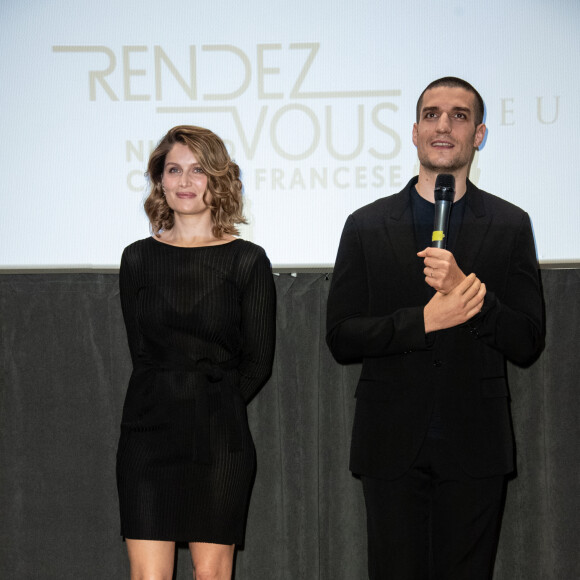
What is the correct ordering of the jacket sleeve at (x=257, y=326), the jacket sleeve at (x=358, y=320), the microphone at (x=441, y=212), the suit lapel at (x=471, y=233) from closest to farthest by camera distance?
1. the microphone at (x=441, y=212)
2. the jacket sleeve at (x=358, y=320)
3. the suit lapel at (x=471, y=233)
4. the jacket sleeve at (x=257, y=326)

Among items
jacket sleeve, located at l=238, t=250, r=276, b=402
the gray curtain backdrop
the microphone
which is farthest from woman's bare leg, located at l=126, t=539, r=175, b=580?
the microphone

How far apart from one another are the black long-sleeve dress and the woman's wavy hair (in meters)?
0.12

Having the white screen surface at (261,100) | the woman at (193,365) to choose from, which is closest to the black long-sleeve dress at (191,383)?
the woman at (193,365)

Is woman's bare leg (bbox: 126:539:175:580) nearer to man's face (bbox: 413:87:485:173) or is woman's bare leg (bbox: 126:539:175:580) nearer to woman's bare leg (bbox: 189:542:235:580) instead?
woman's bare leg (bbox: 189:542:235:580)

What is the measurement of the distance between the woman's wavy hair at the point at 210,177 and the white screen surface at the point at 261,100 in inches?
11.0

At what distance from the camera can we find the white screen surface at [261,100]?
9.26ft

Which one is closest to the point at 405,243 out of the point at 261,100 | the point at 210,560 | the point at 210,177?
the point at 210,177

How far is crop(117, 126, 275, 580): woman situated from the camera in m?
2.28

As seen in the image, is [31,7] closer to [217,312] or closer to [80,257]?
[80,257]

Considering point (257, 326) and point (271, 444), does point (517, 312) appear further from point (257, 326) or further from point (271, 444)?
point (271, 444)

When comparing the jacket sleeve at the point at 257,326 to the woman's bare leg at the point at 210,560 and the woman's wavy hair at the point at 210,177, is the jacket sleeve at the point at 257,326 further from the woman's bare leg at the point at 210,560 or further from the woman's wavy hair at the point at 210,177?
the woman's bare leg at the point at 210,560

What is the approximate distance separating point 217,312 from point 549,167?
1409 mm

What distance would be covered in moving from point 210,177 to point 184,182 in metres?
0.09

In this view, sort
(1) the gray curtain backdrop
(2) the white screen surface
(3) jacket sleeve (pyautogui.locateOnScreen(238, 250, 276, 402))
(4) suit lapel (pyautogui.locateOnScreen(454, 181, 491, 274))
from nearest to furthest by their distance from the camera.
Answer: (4) suit lapel (pyautogui.locateOnScreen(454, 181, 491, 274)), (3) jacket sleeve (pyautogui.locateOnScreen(238, 250, 276, 402)), (2) the white screen surface, (1) the gray curtain backdrop
